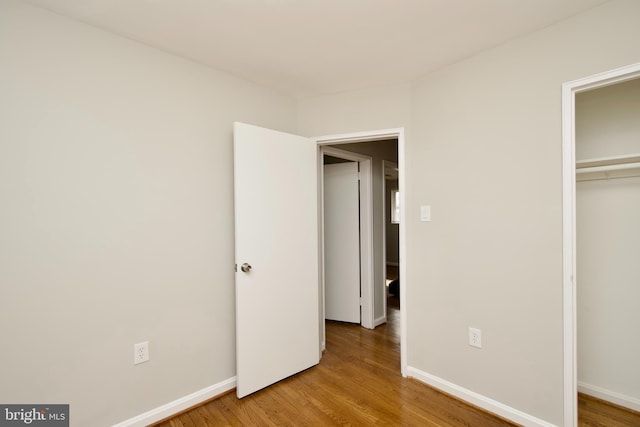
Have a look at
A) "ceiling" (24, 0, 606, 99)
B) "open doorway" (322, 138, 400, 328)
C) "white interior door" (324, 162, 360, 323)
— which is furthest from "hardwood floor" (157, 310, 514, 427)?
"ceiling" (24, 0, 606, 99)

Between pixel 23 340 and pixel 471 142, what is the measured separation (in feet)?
9.41

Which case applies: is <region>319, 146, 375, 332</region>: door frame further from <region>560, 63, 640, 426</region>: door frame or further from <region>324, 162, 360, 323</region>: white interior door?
<region>560, 63, 640, 426</region>: door frame

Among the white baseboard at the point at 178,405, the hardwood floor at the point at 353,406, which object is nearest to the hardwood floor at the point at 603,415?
the hardwood floor at the point at 353,406

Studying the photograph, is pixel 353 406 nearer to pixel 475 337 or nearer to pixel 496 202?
pixel 475 337

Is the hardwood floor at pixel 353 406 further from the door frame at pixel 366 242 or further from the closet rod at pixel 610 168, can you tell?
the closet rod at pixel 610 168

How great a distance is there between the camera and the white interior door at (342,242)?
3691mm

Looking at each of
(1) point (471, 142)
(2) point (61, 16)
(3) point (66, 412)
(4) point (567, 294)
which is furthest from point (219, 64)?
(4) point (567, 294)

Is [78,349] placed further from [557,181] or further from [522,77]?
[522,77]

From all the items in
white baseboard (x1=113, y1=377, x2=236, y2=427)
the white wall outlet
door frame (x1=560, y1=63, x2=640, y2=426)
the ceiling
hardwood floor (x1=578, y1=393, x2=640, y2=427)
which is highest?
the ceiling

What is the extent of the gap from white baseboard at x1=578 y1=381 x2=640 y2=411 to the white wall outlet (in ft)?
2.87

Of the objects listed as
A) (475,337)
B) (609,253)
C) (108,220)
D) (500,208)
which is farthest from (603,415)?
(108,220)

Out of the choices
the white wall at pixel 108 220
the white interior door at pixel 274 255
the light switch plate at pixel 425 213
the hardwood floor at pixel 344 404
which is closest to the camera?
the white wall at pixel 108 220

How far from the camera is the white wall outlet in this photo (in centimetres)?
210

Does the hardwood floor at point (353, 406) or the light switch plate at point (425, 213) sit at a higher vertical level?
the light switch plate at point (425, 213)
